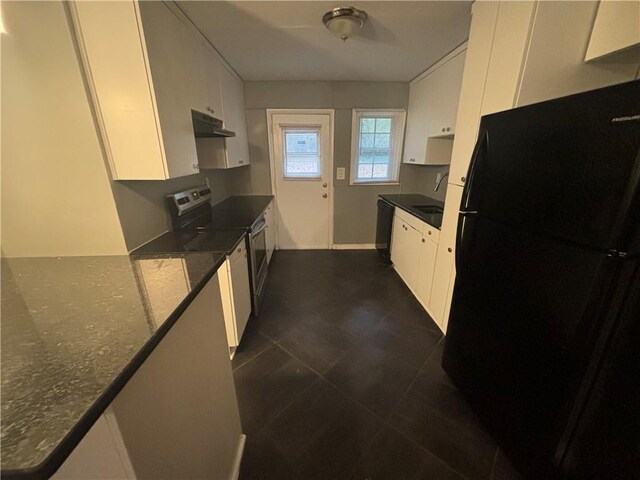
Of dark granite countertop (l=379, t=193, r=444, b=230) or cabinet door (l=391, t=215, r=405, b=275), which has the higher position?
dark granite countertop (l=379, t=193, r=444, b=230)

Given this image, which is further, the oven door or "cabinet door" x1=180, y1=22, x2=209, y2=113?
the oven door

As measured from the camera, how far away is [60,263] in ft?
4.20

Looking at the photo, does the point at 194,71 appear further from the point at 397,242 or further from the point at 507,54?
the point at 397,242

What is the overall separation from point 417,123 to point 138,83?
302 centimetres

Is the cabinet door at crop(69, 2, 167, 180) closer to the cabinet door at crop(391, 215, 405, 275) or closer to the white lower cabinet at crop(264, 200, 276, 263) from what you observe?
the white lower cabinet at crop(264, 200, 276, 263)

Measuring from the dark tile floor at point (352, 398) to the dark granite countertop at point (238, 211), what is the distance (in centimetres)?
91

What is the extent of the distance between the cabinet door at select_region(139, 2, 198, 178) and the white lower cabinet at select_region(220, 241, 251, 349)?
66 centimetres

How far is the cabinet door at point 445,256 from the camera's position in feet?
6.40

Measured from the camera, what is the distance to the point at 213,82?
2320 mm

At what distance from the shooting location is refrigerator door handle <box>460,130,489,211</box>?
52.6 inches

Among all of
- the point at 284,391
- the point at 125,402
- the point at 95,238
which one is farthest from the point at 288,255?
the point at 125,402

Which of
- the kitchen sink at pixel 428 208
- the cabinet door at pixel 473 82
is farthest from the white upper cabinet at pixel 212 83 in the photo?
the kitchen sink at pixel 428 208

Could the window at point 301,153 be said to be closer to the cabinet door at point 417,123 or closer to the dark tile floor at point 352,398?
the cabinet door at point 417,123

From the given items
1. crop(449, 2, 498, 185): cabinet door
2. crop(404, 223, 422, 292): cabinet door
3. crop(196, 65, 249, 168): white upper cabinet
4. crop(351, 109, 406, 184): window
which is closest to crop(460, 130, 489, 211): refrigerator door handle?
crop(449, 2, 498, 185): cabinet door
